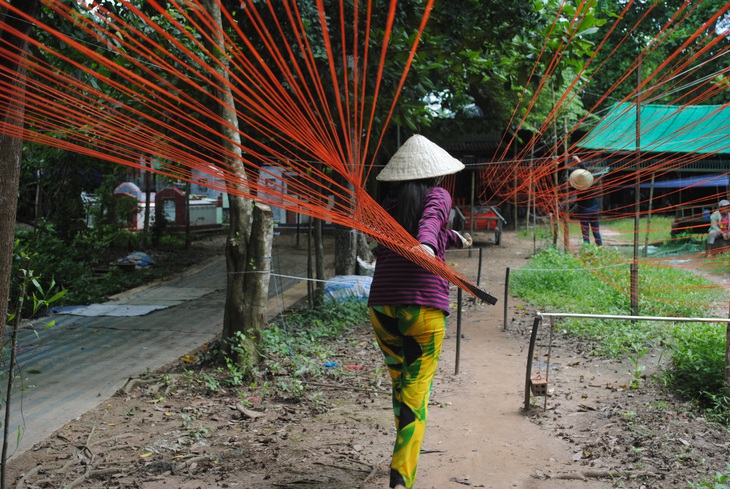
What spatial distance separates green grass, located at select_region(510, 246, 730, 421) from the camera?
13.6 feet

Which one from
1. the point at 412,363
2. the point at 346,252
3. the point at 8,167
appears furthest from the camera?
the point at 346,252

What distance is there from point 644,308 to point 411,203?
4.97 meters

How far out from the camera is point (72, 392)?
177 inches

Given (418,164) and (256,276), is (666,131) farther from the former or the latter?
(418,164)

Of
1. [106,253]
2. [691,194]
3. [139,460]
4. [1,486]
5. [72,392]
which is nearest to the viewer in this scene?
[1,486]

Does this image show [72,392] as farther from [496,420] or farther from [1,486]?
[496,420]

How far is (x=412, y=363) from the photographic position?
2.85 metres

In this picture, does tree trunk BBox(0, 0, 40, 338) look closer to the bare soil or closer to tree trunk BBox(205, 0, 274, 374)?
the bare soil

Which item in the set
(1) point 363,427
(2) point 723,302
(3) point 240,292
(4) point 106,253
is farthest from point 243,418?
(4) point 106,253

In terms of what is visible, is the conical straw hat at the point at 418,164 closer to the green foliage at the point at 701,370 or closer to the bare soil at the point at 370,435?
the bare soil at the point at 370,435

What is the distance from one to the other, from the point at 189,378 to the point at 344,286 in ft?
9.85

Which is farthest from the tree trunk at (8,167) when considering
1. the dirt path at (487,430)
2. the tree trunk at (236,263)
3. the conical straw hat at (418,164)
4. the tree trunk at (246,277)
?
the tree trunk at (236,263)

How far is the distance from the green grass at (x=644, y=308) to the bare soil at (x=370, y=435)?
0.68 feet

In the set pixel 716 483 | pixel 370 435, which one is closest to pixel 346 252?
pixel 370 435
